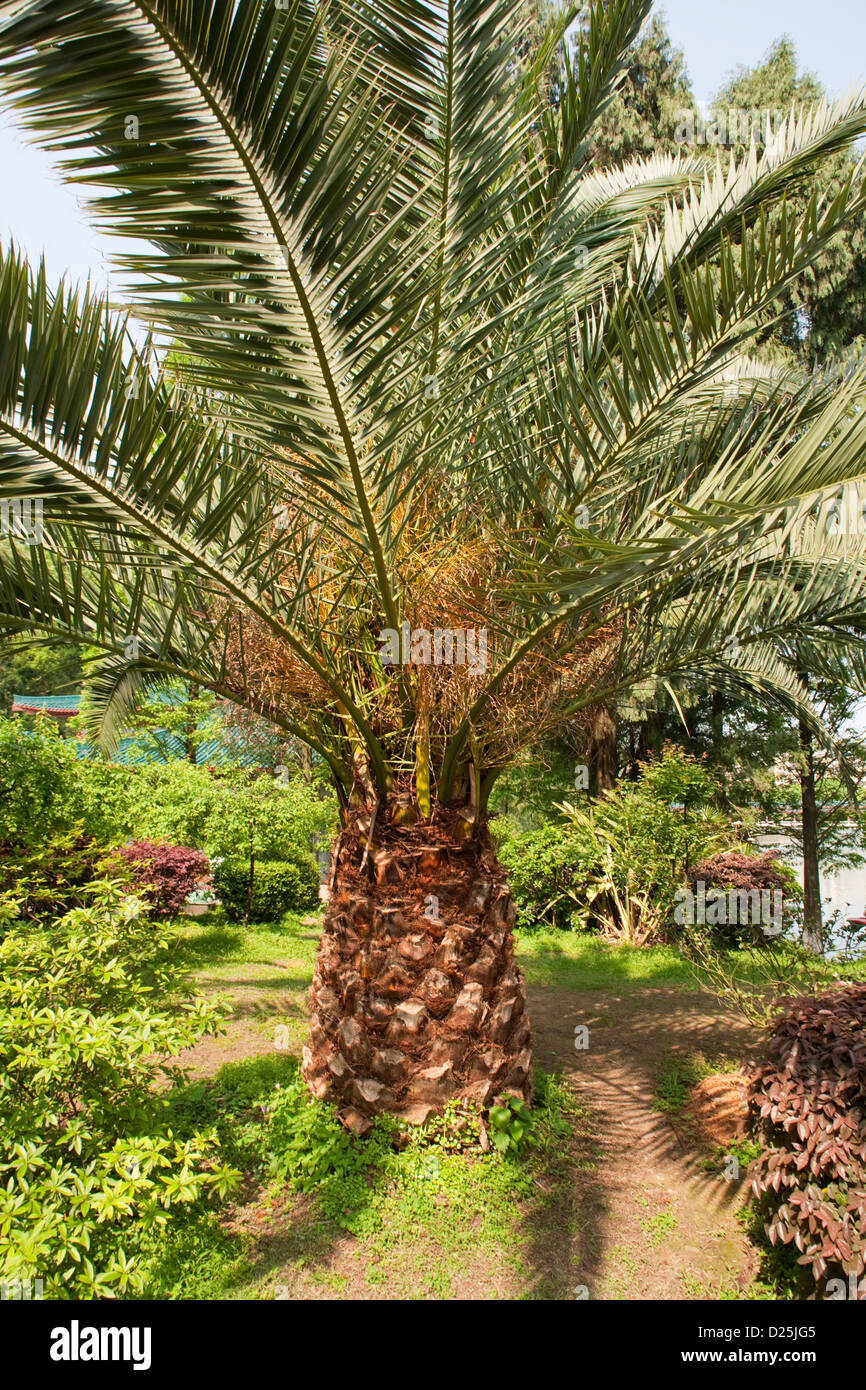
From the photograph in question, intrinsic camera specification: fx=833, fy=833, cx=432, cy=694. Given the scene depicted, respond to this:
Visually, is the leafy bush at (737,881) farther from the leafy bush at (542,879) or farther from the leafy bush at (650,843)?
the leafy bush at (542,879)

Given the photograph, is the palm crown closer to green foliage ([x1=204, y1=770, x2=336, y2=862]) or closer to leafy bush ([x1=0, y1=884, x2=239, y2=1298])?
leafy bush ([x1=0, y1=884, x2=239, y2=1298])

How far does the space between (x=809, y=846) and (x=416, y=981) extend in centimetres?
811

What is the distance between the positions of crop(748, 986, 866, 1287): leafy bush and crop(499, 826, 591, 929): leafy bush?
6.98m

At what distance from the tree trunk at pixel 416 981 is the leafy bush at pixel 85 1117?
83 cm

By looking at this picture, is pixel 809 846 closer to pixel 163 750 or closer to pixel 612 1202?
pixel 612 1202

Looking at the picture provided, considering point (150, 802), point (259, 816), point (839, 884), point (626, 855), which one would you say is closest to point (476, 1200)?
point (626, 855)

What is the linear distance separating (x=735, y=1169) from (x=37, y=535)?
175 inches

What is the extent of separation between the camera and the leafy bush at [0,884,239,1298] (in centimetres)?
274

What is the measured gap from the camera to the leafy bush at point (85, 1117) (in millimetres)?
2736

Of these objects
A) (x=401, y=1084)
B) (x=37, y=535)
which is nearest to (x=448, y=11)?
(x=37, y=535)

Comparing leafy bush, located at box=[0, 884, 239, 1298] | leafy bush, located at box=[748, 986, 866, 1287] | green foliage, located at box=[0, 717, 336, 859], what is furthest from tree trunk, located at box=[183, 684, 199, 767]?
leafy bush, located at box=[748, 986, 866, 1287]

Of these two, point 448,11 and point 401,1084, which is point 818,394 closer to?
point 448,11

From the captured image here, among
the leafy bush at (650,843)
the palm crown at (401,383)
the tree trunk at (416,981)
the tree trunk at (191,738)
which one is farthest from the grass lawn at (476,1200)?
the tree trunk at (191,738)

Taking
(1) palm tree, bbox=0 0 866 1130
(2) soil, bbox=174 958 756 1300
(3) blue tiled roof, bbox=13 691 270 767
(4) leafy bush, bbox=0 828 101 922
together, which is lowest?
(2) soil, bbox=174 958 756 1300
